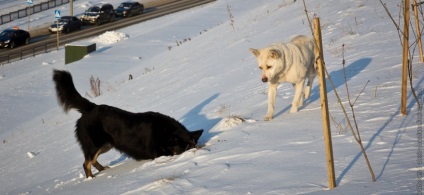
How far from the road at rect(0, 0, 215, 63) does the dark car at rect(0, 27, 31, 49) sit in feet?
1.85

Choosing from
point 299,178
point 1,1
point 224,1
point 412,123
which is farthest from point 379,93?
point 1,1

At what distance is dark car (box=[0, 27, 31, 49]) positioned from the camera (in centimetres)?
4544

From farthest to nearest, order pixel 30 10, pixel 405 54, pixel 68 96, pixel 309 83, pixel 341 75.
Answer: pixel 30 10
pixel 341 75
pixel 309 83
pixel 68 96
pixel 405 54

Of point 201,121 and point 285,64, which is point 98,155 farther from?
point 285,64

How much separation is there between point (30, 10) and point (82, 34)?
Answer: 14821 mm

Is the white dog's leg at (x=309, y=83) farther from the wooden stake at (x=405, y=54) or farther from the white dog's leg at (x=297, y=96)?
the wooden stake at (x=405, y=54)

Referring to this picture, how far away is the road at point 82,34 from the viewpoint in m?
42.2

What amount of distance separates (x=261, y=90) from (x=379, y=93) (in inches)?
138

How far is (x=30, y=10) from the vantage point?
199 ft

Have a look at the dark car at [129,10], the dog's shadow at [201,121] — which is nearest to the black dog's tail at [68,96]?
the dog's shadow at [201,121]

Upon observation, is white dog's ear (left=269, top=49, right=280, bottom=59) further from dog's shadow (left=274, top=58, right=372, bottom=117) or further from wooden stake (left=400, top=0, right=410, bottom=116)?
wooden stake (left=400, top=0, right=410, bottom=116)

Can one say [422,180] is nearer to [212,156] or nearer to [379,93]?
[212,156]

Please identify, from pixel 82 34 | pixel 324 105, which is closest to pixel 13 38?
pixel 82 34

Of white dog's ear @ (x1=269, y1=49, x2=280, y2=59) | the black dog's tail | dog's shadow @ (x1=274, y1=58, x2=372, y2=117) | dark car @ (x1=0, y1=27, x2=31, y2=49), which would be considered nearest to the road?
dark car @ (x1=0, y1=27, x2=31, y2=49)
